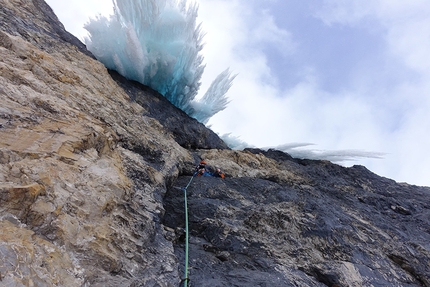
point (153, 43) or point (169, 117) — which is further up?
point (153, 43)

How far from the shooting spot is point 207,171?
7.14 meters

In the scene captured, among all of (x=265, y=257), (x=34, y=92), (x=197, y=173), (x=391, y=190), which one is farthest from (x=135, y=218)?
(x=391, y=190)

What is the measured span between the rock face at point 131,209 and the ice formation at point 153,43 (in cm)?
152

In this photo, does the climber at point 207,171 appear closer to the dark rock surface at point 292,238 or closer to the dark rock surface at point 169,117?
the dark rock surface at point 292,238

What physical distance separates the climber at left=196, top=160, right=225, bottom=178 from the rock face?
284mm

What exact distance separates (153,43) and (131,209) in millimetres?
7996

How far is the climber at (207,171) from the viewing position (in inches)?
272

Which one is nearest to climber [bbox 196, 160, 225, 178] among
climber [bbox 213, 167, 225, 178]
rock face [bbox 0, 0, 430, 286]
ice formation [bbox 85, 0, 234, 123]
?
climber [bbox 213, 167, 225, 178]

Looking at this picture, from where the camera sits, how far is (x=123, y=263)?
2.77 m

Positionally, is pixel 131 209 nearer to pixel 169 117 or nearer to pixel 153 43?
pixel 169 117

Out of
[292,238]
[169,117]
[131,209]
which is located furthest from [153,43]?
[292,238]

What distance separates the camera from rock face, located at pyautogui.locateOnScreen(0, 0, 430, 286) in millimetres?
2469

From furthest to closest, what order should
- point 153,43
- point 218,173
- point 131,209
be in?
1. point 153,43
2. point 218,173
3. point 131,209

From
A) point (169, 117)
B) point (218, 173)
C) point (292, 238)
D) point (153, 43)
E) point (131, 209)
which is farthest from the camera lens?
point (153, 43)
